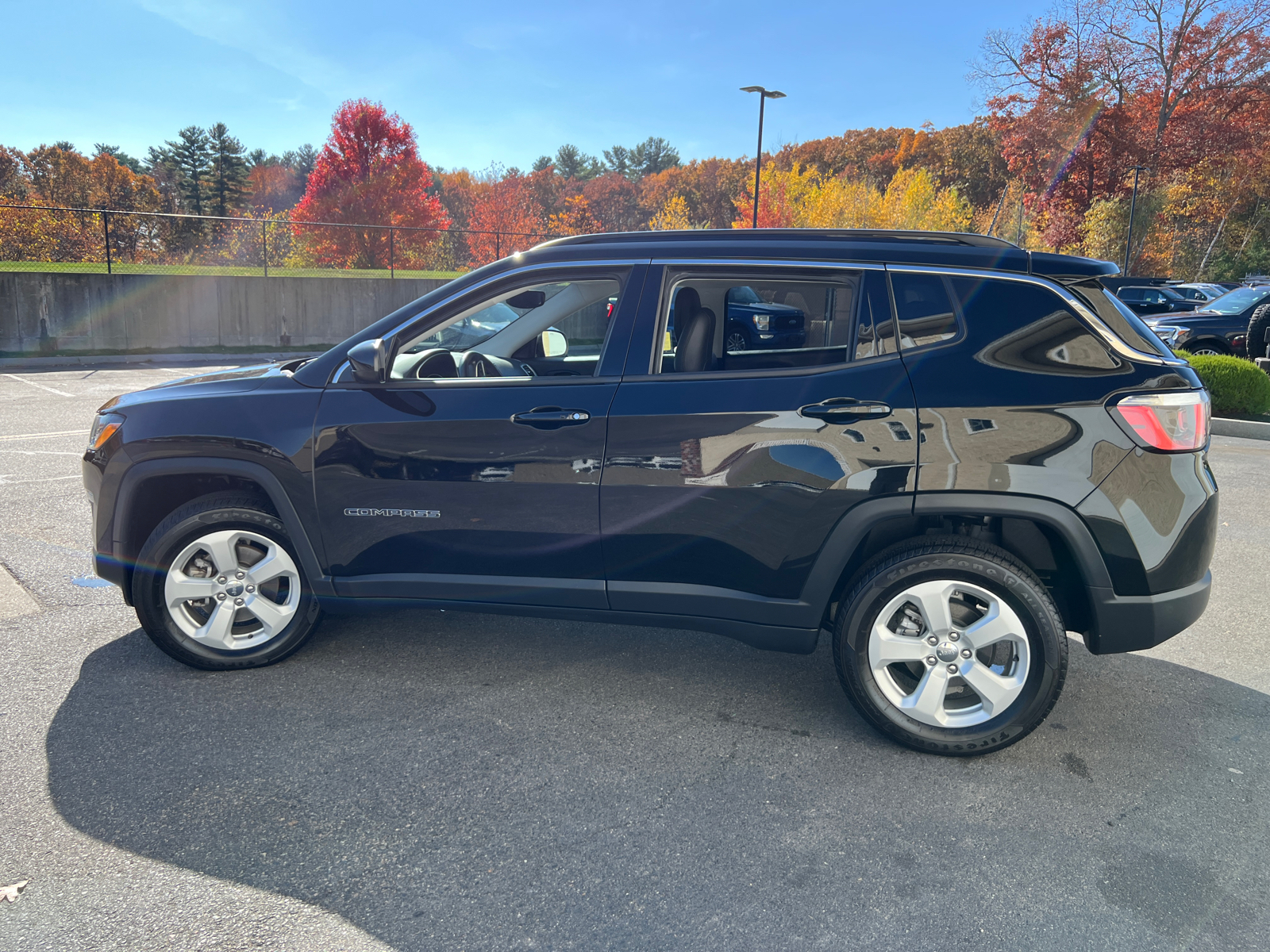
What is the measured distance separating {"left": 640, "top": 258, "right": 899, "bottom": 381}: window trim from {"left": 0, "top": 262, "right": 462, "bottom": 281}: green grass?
18.2 meters

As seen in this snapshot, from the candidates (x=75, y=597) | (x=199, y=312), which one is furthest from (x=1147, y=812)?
(x=199, y=312)

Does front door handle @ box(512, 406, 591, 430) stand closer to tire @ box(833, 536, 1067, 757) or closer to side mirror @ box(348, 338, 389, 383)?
side mirror @ box(348, 338, 389, 383)

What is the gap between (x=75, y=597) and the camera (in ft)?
15.1

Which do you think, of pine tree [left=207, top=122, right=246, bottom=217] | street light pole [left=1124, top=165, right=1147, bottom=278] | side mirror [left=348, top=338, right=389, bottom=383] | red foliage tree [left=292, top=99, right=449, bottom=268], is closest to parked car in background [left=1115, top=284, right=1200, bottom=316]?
street light pole [left=1124, top=165, right=1147, bottom=278]

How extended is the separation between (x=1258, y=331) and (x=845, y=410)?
47.7 feet

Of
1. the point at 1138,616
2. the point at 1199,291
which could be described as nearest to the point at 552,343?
the point at 1138,616

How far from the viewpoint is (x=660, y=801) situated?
2.86 metres

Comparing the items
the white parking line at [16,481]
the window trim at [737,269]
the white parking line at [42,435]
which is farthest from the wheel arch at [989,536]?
the white parking line at [42,435]

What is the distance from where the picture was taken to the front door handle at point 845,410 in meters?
3.06

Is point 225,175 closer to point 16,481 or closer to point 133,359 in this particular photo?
point 133,359

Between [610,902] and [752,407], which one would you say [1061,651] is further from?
[610,902]

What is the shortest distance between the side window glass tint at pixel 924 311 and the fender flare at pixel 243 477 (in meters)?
2.46

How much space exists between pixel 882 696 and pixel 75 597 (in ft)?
13.4

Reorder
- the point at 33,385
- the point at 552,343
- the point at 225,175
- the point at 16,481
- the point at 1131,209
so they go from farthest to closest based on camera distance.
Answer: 1. the point at 225,175
2. the point at 1131,209
3. the point at 33,385
4. the point at 16,481
5. the point at 552,343
